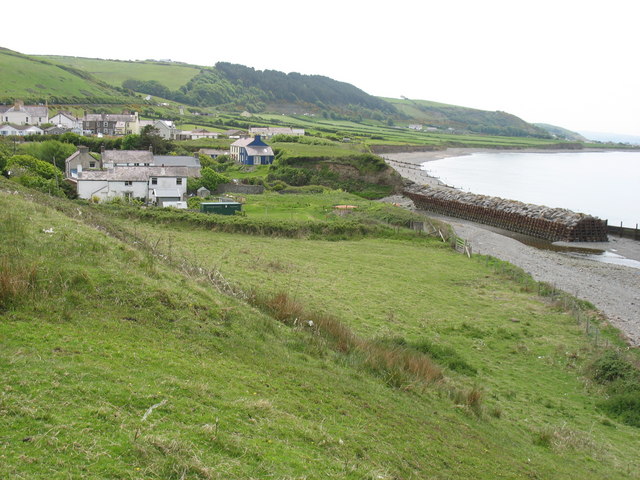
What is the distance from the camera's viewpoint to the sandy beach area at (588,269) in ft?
91.2

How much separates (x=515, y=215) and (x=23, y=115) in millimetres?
89445

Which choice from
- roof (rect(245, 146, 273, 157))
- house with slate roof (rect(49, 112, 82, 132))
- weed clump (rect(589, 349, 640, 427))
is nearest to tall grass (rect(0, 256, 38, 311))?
weed clump (rect(589, 349, 640, 427))

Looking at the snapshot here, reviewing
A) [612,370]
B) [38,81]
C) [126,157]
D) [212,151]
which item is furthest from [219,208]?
[38,81]

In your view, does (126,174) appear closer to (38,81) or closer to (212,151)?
(212,151)

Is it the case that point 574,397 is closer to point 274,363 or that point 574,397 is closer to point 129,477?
point 274,363

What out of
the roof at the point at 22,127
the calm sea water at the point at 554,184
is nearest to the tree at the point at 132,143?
the roof at the point at 22,127

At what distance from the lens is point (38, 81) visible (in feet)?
460

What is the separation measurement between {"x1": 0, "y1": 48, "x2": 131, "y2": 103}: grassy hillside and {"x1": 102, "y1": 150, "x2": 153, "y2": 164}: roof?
72.1m

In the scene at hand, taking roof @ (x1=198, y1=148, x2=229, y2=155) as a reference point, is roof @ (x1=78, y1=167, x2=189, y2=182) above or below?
below

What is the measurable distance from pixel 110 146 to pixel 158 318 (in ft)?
250

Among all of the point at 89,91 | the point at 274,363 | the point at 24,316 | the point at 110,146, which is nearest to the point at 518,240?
the point at 274,363

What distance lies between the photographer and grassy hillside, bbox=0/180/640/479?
7.57 m

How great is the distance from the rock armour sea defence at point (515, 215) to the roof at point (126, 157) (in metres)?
33.3

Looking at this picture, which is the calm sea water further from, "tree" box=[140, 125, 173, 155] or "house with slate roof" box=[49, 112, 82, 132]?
"house with slate roof" box=[49, 112, 82, 132]
